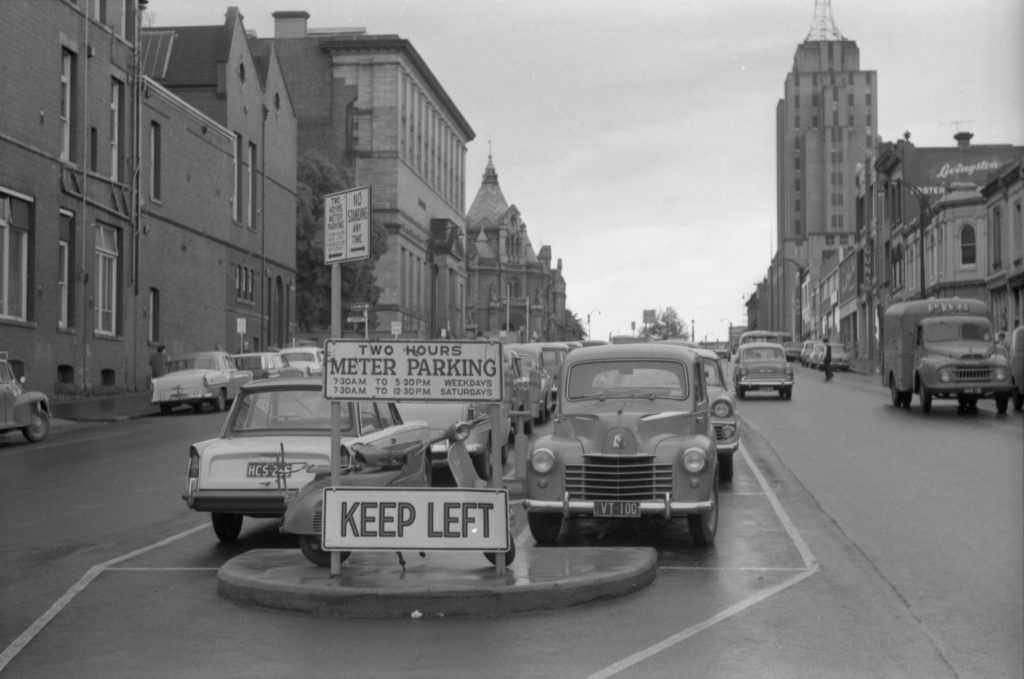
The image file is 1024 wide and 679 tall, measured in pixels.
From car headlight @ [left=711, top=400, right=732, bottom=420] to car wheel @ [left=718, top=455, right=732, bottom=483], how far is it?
1.82 feet

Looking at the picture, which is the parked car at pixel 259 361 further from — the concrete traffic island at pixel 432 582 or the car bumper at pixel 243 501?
the concrete traffic island at pixel 432 582

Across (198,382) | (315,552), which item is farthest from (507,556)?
(198,382)

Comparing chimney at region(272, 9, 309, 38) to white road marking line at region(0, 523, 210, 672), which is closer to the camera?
white road marking line at region(0, 523, 210, 672)

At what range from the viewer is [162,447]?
2242 centimetres

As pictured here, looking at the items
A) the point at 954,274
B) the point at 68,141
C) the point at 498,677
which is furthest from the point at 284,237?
the point at 498,677

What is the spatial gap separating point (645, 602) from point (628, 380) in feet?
13.6

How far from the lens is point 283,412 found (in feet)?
38.6

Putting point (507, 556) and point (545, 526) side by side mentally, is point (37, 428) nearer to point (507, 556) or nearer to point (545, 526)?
point (545, 526)

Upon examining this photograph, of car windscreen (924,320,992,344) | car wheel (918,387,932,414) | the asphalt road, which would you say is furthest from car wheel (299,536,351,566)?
car windscreen (924,320,992,344)

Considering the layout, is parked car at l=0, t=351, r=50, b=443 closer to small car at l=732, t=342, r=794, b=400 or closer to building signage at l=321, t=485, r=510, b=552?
building signage at l=321, t=485, r=510, b=552

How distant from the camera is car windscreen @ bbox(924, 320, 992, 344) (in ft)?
101

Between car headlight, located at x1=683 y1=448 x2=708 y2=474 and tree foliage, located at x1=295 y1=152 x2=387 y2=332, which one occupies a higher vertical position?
tree foliage, located at x1=295 y1=152 x2=387 y2=332

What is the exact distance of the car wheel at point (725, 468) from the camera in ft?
55.3

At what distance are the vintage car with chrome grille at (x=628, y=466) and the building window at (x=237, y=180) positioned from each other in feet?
152
